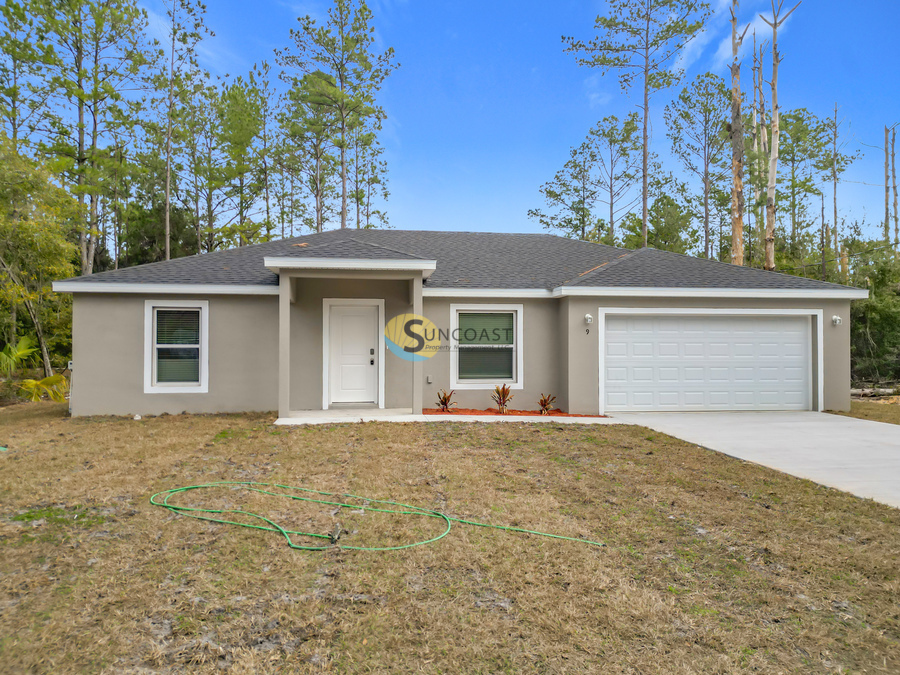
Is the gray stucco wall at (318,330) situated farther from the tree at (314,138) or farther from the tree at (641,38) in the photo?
the tree at (641,38)

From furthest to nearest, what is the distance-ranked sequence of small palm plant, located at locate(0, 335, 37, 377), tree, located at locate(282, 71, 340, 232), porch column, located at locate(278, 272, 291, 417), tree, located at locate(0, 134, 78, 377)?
1. tree, located at locate(282, 71, 340, 232)
2. small palm plant, located at locate(0, 335, 37, 377)
3. tree, located at locate(0, 134, 78, 377)
4. porch column, located at locate(278, 272, 291, 417)

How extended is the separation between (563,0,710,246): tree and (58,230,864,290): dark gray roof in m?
9.17

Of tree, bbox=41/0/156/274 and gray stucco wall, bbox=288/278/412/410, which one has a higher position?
tree, bbox=41/0/156/274

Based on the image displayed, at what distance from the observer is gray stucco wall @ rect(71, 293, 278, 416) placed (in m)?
8.91

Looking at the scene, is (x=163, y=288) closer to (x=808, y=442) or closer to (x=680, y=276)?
(x=680, y=276)

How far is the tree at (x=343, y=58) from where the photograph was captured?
19016 mm

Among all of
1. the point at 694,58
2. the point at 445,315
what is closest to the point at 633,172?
→ the point at 694,58

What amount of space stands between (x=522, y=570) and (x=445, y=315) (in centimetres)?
705

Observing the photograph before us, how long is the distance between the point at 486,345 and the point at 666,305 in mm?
3629

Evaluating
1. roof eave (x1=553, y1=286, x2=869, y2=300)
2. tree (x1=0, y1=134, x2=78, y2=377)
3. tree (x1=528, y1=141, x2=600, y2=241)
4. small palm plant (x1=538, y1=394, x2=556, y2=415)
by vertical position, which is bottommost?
small palm plant (x1=538, y1=394, x2=556, y2=415)

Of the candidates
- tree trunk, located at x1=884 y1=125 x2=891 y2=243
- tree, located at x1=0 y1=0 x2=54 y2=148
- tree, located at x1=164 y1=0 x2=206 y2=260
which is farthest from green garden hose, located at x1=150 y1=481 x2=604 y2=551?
tree trunk, located at x1=884 y1=125 x2=891 y2=243

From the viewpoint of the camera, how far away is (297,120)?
21594 millimetres

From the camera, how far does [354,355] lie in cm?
973

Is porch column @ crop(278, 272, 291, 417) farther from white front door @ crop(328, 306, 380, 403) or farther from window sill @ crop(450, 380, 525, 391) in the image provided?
window sill @ crop(450, 380, 525, 391)
